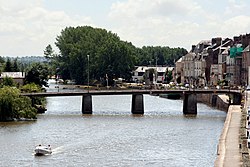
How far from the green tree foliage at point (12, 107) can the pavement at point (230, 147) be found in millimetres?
25351

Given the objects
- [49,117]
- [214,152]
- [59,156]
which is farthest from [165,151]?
[49,117]

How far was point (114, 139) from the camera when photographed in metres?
70.8

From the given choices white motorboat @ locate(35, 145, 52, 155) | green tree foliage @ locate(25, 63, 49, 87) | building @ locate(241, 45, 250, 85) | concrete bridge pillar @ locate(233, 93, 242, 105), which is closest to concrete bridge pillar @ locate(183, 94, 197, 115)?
concrete bridge pillar @ locate(233, 93, 242, 105)

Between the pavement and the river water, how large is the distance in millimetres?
1704

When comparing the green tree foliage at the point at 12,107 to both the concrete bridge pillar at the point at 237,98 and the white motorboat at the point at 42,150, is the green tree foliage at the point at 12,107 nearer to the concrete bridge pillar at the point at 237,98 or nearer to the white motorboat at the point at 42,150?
the white motorboat at the point at 42,150

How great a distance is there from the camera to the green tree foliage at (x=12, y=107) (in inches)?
3460

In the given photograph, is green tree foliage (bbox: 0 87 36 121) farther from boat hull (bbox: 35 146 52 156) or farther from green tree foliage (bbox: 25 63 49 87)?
green tree foliage (bbox: 25 63 49 87)

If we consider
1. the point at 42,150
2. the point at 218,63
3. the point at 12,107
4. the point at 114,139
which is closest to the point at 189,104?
the point at 12,107

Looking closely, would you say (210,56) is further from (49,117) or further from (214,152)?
(214,152)

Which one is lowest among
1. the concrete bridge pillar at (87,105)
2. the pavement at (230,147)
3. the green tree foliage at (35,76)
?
the pavement at (230,147)

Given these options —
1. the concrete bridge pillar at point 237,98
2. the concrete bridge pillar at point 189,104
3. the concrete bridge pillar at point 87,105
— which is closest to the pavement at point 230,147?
the concrete bridge pillar at point 189,104

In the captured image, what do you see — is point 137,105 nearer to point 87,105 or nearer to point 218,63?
point 87,105

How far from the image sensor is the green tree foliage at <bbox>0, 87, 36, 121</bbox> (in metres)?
87.9

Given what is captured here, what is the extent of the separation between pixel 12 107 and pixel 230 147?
40826 millimetres
